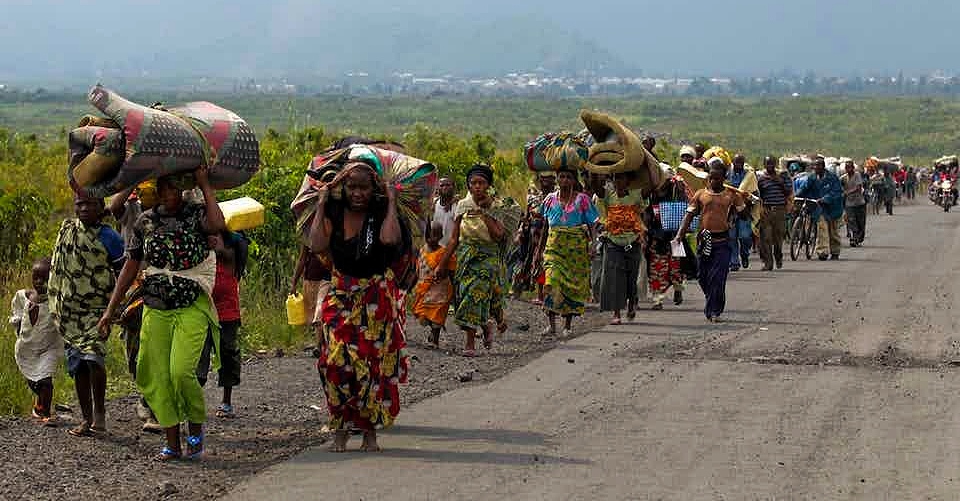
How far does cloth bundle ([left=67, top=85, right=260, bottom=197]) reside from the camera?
29.8ft

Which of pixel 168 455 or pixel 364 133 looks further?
pixel 364 133

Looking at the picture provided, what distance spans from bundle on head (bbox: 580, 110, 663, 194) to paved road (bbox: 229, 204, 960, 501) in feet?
5.20

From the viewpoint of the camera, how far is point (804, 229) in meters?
28.4

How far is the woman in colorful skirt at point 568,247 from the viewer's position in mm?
15938

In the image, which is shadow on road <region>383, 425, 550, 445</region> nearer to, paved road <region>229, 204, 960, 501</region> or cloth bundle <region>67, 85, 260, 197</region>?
paved road <region>229, 204, 960, 501</region>

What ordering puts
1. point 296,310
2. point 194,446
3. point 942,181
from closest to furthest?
point 194,446, point 296,310, point 942,181

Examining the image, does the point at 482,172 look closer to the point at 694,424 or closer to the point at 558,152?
the point at 558,152

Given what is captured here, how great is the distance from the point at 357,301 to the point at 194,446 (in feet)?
4.10

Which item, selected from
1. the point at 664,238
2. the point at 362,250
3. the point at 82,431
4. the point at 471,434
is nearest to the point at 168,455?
the point at 82,431

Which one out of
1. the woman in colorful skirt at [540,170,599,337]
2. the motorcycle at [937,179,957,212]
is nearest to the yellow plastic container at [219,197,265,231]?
the woman in colorful skirt at [540,170,599,337]

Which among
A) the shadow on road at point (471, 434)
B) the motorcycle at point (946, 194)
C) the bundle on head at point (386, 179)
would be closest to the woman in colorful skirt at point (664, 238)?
the shadow on road at point (471, 434)

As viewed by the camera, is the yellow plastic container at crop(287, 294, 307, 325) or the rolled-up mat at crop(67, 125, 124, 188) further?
the yellow plastic container at crop(287, 294, 307, 325)

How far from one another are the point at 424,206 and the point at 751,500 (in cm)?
292

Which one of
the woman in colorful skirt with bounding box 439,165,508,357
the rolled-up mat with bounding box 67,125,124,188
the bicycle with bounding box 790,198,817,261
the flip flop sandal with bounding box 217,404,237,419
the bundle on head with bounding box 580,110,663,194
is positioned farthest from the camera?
the bicycle with bounding box 790,198,817,261
